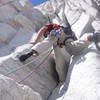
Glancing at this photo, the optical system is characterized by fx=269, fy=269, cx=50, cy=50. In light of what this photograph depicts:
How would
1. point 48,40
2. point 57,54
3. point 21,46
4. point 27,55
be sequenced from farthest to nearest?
point 21,46 → point 57,54 → point 48,40 → point 27,55

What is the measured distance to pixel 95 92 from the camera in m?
4.93

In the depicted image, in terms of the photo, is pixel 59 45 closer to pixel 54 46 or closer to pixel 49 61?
pixel 54 46

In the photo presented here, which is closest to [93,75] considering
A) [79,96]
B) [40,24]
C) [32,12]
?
[79,96]

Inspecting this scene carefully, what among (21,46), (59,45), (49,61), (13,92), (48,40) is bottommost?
(49,61)

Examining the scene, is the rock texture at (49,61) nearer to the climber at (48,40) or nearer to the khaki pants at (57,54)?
the khaki pants at (57,54)

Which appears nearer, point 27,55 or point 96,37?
point 27,55

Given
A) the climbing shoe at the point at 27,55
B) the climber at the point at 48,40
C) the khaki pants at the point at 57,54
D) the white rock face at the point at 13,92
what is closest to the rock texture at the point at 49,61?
the white rock face at the point at 13,92

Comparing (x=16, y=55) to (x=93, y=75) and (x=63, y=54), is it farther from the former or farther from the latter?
(x=93, y=75)

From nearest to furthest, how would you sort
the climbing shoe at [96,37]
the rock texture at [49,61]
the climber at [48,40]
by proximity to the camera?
the rock texture at [49,61], the climber at [48,40], the climbing shoe at [96,37]

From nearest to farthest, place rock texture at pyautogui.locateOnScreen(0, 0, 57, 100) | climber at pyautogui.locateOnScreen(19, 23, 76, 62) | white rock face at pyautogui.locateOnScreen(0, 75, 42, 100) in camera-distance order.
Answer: white rock face at pyautogui.locateOnScreen(0, 75, 42, 100) < rock texture at pyautogui.locateOnScreen(0, 0, 57, 100) < climber at pyautogui.locateOnScreen(19, 23, 76, 62)

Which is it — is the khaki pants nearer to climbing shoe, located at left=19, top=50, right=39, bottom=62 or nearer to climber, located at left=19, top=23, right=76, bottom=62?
climber, located at left=19, top=23, right=76, bottom=62

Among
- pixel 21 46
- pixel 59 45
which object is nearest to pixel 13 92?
pixel 59 45

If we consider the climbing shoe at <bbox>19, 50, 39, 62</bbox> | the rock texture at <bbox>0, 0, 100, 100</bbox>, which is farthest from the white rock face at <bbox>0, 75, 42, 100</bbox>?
the climbing shoe at <bbox>19, 50, 39, 62</bbox>

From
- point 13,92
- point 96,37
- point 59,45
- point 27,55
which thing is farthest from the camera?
point 59,45
